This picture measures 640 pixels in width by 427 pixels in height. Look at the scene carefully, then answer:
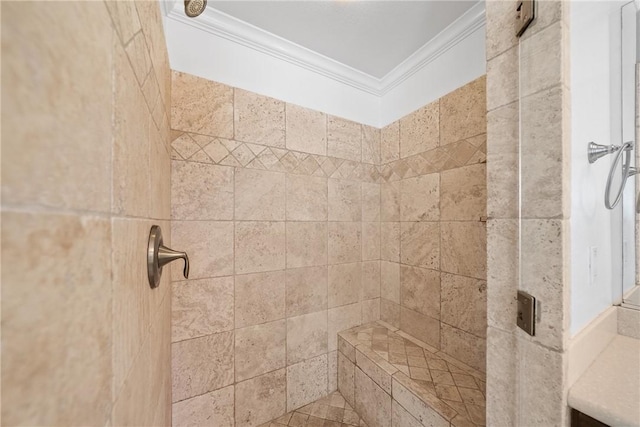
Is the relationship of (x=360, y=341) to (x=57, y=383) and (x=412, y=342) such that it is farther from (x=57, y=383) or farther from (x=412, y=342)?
(x=57, y=383)

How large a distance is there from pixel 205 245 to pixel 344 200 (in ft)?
3.08

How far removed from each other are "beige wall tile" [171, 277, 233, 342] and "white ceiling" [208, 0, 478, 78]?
1445 mm

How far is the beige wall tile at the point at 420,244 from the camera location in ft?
→ 4.69

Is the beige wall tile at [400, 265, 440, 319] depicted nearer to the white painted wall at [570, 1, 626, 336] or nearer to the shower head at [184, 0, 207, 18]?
the white painted wall at [570, 1, 626, 336]

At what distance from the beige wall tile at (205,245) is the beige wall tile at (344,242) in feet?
2.18

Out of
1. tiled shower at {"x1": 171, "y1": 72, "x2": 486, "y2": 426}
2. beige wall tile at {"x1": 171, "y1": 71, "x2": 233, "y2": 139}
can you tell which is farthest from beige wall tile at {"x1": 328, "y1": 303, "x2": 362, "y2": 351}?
beige wall tile at {"x1": 171, "y1": 71, "x2": 233, "y2": 139}

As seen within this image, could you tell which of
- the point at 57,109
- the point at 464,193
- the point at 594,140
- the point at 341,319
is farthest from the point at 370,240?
the point at 57,109

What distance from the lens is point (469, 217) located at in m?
1.26

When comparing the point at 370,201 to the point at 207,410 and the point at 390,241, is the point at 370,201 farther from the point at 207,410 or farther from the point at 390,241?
the point at 207,410

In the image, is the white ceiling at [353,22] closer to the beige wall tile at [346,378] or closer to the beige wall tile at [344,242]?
the beige wall tile at [344,242]

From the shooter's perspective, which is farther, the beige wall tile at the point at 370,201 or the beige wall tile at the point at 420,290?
the beige wall tile at the point at 370,201

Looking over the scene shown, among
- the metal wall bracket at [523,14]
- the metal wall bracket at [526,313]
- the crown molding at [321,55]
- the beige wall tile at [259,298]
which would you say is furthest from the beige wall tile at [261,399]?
the crown molding at [321,55]

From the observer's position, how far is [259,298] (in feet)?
4.37

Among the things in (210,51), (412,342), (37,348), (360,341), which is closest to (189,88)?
(210,51)
